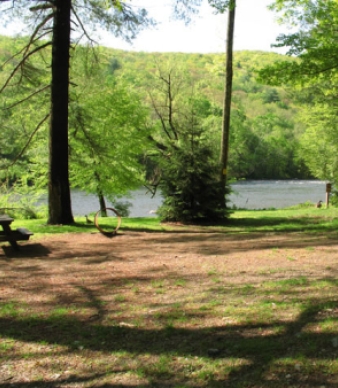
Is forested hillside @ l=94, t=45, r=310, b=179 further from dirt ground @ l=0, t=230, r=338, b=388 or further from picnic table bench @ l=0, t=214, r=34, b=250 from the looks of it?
picnic table bench @ l=0, t=214, r=34, b=250

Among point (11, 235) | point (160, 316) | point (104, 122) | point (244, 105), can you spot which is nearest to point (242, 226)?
point (11, 235)

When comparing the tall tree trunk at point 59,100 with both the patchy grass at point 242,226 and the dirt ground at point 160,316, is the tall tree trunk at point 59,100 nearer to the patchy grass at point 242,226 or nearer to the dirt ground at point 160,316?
the patchy grass at point 242,226

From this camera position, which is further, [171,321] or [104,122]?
[104,122]

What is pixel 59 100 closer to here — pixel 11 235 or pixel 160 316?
pixel 11 235

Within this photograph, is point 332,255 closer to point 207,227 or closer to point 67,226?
point 207,227

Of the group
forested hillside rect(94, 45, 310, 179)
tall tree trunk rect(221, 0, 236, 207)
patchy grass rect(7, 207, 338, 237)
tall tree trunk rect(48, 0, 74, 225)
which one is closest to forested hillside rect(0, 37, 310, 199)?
forested hillside rect(94, 45, 310, 179)

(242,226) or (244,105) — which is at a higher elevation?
(244,105)

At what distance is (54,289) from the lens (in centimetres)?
527

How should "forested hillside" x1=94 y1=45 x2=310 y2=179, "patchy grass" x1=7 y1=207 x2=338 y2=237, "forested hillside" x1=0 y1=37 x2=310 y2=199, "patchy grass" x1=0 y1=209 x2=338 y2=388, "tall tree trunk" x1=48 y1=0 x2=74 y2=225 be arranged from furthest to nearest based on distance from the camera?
"forested hillside" x1=94 y1=45 x2=310 y2=179 < "forested hillside" x1=0 y1=37 x2=310 y2=199 < "tall tree trunk" x1=48 y1=0 x2=74 y2=225 < "patchy grass" x1=7 y1=207 x2=338 y2=237 < "patchy grass" x1=0 y1=209 x2=338 y2=388

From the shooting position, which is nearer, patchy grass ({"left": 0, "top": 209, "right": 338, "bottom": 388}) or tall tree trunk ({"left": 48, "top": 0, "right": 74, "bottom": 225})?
patchy grass ({"left": 0, "top": 209, "right": 338, "bottom": 388})

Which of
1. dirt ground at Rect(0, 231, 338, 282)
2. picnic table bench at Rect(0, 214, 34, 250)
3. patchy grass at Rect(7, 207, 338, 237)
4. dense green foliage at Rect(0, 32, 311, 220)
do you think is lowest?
patchy grass at Rect(7, 207, 338, 237)

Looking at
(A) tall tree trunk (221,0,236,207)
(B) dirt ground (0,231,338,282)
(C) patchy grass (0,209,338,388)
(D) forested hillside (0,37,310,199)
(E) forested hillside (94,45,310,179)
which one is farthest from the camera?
(E) forested hillside (94,45,310,179)

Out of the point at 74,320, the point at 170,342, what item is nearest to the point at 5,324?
the point at 74,320

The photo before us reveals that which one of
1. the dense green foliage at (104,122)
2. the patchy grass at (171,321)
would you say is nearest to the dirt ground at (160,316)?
the patchy grass at (171,321)
